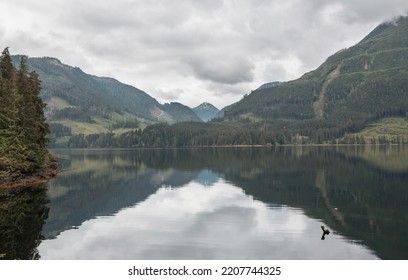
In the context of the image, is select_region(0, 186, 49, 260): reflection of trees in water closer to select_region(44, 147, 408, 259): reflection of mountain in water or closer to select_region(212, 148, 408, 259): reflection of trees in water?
select_region(44, 147, 408, 259): reflection of mountain in water

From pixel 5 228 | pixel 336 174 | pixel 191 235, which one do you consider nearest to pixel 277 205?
pixel 191 235

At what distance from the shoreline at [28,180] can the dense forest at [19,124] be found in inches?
40.9

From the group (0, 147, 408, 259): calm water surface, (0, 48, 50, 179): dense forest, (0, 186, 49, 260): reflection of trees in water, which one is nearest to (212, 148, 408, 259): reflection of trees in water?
(0, 147, 408, 259): calm water surface

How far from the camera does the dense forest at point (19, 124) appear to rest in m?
76.9

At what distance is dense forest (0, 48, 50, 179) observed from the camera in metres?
76.9

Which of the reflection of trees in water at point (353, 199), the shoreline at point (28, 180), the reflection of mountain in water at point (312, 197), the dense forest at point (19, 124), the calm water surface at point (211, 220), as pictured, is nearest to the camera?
the calm water surface at point (211, 220)

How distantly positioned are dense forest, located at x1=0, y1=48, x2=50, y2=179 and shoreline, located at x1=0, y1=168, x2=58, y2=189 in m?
1.04

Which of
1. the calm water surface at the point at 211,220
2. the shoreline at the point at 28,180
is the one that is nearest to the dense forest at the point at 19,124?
the shoreline at the point at 28,180

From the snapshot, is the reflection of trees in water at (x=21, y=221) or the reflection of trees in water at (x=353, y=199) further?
the reflection of trees in water at (x=353, y=199)

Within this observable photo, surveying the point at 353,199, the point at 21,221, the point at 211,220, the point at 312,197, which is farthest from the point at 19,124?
the point at 353,199

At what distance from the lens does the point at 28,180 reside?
84.9 metres

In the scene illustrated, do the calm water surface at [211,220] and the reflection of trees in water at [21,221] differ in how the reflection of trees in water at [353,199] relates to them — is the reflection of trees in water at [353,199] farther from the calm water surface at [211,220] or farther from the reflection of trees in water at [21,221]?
the reflection of trees in water at [21,221]

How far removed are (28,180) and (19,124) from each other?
1330 cm

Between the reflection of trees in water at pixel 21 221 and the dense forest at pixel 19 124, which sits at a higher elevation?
the dense forest at pixel 19 124
